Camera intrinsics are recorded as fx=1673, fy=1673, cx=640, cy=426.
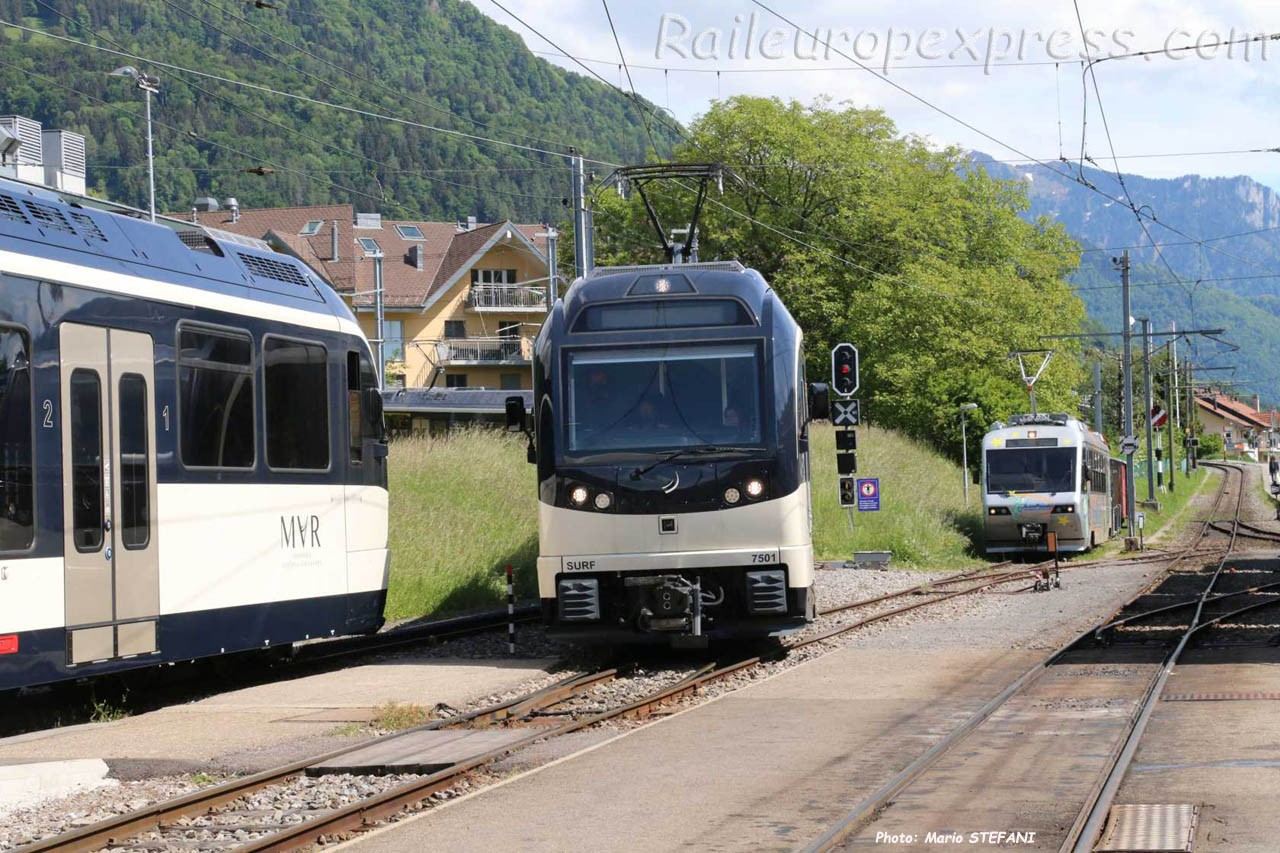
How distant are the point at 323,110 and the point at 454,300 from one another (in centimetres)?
5705

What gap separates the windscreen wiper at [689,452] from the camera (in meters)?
14.6

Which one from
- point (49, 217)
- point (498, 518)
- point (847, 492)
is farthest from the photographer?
point (498, 518)

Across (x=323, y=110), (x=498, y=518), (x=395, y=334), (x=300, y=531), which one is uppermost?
(x=323, y=110)

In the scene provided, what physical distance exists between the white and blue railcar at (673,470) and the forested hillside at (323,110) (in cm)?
8151

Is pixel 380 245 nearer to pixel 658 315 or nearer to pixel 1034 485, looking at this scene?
pixel 1034 485

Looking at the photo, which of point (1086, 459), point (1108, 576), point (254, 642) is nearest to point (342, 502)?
point (254, 642)

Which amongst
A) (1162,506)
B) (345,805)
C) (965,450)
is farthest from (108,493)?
(1162,506)

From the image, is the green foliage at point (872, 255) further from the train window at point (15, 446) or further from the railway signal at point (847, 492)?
the train window at point (15, 446)

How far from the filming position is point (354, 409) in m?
15.3

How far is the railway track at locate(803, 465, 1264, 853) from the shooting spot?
25.5ft

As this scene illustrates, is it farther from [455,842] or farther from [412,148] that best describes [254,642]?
[412,148]

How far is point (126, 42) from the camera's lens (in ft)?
401

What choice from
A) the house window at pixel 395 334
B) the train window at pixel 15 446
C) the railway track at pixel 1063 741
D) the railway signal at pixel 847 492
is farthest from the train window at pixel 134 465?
the house window at pixel 395 334

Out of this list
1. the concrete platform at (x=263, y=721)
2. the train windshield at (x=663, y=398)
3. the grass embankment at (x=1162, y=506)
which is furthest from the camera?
the grass embankment at (x=1162, y=506)
